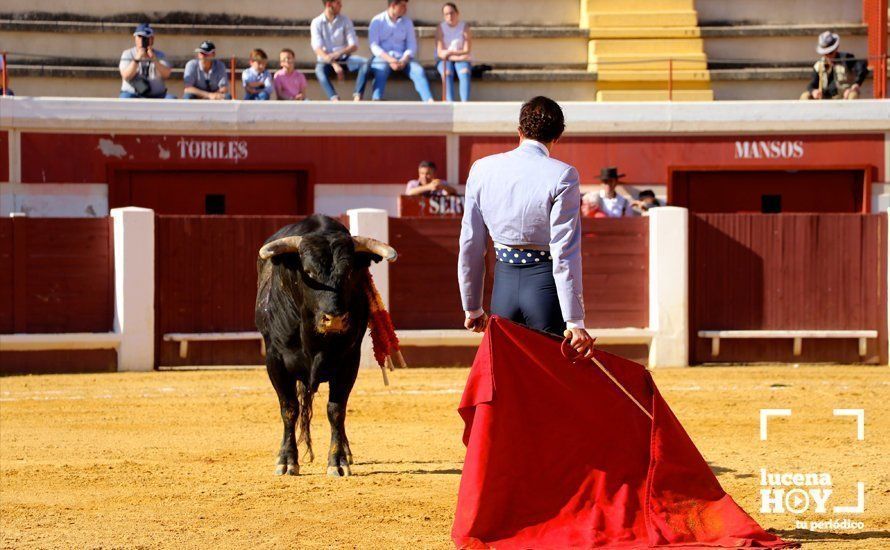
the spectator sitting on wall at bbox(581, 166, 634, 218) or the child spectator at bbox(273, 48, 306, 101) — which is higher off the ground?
the child spectator at bbox(273, 48, 306, 101)

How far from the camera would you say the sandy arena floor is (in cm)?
590

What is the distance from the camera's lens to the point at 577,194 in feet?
17.0

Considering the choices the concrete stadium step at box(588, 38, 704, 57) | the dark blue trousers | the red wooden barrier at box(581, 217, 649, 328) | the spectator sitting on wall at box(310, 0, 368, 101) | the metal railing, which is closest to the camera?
the dark blue trousers

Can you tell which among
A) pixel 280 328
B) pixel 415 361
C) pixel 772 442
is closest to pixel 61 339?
pixel 415 361

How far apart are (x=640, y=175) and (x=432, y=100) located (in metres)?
Result: 2.29

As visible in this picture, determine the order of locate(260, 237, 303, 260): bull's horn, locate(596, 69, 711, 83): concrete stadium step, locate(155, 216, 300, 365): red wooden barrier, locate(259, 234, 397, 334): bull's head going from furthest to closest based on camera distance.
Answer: locate(596, 69, 711, 83): concrete stadium step → locate(155, 216, 300, 365): red wooden barrier → locate(260, 237, 303, 260): bull's horn → locate(259, 234, 397, 334): bull's head

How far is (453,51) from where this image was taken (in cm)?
1582

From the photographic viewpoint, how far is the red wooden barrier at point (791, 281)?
13.5m

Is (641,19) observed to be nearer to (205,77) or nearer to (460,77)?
(460,77)

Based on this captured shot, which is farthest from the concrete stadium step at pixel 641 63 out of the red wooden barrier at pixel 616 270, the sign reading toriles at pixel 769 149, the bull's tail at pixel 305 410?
the bull's tail at pixel 305 410

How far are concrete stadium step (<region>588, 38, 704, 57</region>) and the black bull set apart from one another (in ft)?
33.9

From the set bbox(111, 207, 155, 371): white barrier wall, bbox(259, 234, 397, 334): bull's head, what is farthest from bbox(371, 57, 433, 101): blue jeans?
bbox(259, 234, 397, 334): bull's head

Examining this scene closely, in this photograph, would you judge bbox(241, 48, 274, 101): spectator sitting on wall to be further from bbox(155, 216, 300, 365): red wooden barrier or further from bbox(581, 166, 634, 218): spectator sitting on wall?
bbox(581, 166, 634, 218): spectator sitting on wall

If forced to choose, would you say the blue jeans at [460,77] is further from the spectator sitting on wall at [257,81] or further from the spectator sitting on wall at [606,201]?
the spectator sitting on wall at [606,201]
